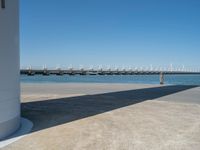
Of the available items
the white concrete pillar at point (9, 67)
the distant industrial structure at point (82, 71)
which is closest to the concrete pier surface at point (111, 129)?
the white concrete pillar at point (9, 67)

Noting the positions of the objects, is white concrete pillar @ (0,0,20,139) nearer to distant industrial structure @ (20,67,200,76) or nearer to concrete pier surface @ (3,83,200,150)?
concrete pier surface @ (3,83,200,150)

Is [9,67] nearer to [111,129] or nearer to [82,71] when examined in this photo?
[111,129]

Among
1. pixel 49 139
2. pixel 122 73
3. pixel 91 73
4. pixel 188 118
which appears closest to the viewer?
pixel 49 139

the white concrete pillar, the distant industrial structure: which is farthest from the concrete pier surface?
the distant industrial structure

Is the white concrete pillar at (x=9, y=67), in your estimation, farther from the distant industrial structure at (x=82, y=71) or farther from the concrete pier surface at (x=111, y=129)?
the distant industrial structure at (x=82, y=71)

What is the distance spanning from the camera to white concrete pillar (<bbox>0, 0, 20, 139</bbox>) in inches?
175

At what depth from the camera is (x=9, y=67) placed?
4.59m

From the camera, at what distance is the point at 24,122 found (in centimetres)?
559

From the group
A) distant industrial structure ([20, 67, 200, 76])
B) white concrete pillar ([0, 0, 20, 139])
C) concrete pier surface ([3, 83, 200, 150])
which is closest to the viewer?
concrete pier surface ([3, 83, 200, 150])

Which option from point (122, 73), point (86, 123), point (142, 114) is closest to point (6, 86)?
point (86, 123)

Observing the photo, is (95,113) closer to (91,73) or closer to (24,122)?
(24,122)

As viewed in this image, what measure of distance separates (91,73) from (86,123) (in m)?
47.9

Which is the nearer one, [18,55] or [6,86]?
[6,86]

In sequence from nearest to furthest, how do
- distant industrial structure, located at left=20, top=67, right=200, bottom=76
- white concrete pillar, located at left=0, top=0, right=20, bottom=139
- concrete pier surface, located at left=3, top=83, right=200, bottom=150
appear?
concrete pier surface, located at left=3, top=83, right=200, bottom=150 → white concrete pillar, located at left=0, top=0, right=20, bottom=139 → distant industrial structure, located at left=20, top=67, right=200, bottom=76
